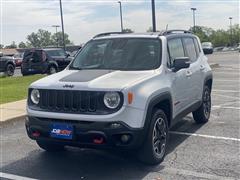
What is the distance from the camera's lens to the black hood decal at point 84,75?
5333 millimetres

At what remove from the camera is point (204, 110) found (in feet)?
26.1

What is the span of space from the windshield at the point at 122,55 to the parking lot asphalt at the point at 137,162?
128 cm

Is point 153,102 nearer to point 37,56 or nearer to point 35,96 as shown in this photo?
point 35,96

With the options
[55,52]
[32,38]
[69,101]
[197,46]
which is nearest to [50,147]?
[69,101]

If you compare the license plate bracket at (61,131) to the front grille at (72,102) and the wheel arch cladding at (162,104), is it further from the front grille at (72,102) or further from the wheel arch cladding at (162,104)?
the wheel arch cladding at (162,104)

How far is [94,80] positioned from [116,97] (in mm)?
434

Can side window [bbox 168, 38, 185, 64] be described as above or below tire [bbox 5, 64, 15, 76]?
above

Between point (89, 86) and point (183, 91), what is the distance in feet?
6.64

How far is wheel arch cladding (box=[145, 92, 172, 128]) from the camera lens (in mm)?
5202

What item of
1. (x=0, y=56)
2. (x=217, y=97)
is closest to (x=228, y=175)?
(x=217, y=97)

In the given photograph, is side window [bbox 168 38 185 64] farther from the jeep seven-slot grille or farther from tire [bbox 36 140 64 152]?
tire [bbox 36 140 64 152]

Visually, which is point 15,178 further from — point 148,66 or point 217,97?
point 217,97

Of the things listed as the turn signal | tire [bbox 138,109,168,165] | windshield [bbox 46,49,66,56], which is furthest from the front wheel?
the turn signal

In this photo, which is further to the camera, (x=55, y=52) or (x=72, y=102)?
(x=55, y=52)
